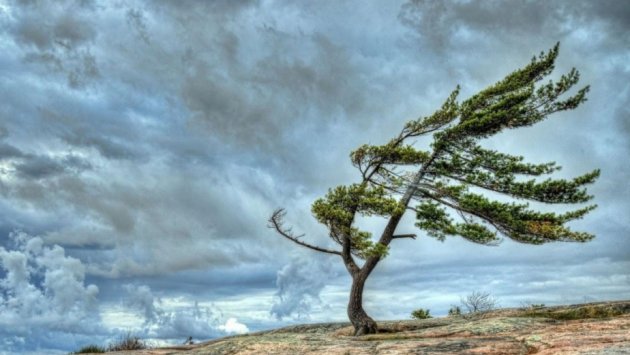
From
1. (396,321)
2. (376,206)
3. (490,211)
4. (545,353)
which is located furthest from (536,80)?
(545,353)

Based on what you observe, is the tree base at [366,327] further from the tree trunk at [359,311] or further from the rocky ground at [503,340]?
the rocky ground at [503,340]

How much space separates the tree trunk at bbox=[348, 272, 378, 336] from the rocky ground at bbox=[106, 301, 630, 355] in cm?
269

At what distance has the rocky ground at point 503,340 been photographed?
1109 centimetres

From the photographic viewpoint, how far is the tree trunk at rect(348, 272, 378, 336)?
21.2 metres

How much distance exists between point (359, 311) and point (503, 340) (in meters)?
9.23

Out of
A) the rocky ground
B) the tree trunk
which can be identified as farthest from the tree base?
the rocky ground

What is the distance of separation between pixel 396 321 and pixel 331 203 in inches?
226

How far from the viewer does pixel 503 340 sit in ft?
42.2

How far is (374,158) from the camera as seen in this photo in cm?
2358

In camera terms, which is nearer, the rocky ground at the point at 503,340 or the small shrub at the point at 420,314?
the rocky ground at the point at 503,340

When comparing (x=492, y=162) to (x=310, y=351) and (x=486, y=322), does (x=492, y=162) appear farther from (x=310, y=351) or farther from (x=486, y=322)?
(x=310, y=351)

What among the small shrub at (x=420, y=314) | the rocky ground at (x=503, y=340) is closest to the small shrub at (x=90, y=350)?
the rocky ground at (x=503, y=340)

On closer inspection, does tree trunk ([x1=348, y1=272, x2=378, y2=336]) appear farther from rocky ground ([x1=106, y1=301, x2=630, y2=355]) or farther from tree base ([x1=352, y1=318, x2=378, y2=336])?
rocky ground ([x1=106, y1=301, x2=630, y2=355])

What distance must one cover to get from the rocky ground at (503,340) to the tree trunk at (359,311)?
269 centimetres
